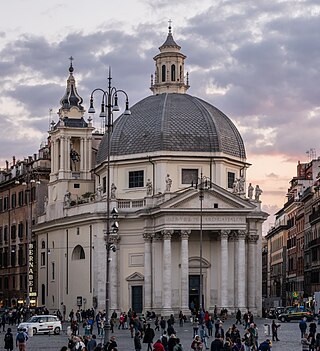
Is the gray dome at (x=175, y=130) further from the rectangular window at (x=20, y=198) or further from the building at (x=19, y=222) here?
the rectangular window at (x=20, y=198)

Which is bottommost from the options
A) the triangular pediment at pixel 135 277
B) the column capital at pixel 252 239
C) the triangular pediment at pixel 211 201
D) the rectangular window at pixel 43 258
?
the triangular pediment at pixel 135 277

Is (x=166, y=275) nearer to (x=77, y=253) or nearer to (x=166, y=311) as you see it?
(x=166, y=311)

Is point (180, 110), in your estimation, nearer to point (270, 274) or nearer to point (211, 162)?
point (211, 162)

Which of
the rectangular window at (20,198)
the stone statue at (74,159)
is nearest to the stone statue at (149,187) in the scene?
the stone statue at (74,159)

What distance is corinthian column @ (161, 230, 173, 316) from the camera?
3364 inches

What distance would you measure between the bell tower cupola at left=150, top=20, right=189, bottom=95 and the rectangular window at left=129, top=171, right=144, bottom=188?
9694 millimetres

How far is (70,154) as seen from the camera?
101 m

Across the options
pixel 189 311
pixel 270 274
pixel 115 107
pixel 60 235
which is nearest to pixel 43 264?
pixel 60 235

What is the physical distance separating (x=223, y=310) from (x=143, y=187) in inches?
513

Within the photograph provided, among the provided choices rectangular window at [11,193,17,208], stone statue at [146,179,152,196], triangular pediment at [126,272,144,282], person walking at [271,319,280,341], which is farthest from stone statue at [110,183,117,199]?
person walking at [271,319,280,341]

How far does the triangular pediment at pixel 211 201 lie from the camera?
3361 inches

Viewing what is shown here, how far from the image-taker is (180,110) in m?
92.8

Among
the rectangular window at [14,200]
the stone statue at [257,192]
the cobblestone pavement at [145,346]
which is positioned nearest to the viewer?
the cobblestone pavement at [145,346]

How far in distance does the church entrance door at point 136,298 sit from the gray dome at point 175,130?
10.9 m
